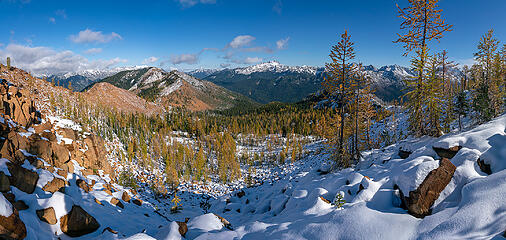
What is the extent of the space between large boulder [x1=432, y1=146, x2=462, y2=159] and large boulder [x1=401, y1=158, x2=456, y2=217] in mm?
3456

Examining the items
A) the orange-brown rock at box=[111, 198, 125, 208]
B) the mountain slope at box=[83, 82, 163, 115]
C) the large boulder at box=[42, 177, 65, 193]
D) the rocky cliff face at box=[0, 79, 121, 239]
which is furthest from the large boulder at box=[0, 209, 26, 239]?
the mountain slope at box=[83, 82, 163, 115]

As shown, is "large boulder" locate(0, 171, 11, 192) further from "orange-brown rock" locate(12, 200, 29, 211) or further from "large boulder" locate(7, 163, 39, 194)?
"large boulder" locate(7, 163, 39, 194)

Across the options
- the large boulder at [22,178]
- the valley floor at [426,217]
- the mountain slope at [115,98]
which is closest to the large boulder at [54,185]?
the large boulder at [22,178]

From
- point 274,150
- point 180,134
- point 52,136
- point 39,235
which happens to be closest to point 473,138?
point 39,235

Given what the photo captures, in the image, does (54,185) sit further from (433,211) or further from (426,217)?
(433,211)

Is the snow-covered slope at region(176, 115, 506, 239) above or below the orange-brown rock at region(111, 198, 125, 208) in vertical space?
above

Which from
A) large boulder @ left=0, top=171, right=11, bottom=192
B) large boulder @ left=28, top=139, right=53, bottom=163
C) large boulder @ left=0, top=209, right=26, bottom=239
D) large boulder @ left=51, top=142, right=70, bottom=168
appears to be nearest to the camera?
large boulder @ left=0, top=209, right=26, bottom=239

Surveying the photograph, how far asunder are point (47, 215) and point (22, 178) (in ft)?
17.6

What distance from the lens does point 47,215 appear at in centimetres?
1056

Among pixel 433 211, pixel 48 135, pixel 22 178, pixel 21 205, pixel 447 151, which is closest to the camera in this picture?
pixel 433 211

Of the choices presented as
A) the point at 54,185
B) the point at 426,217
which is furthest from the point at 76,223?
the point at 426,217

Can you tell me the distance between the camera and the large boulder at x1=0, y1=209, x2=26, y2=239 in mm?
7202

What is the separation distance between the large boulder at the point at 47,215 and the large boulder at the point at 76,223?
1.51ft

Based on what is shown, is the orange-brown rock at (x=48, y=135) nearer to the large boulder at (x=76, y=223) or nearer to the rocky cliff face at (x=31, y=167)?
the rocky cliff face at (x=31, y=167)
